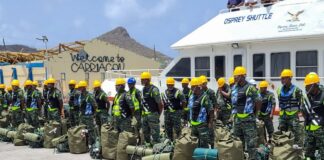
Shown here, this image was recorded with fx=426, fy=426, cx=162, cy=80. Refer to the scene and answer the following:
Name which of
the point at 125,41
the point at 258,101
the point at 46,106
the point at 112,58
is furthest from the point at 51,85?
the point at 125,41

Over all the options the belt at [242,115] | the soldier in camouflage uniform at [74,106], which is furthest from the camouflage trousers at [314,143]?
the soldier in camouflage uniform at [74,106]

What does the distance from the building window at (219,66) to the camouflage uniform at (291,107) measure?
14.6ft

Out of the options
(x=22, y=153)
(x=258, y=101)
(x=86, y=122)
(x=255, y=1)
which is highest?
(x=255, y=1)

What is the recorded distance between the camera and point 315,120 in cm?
605

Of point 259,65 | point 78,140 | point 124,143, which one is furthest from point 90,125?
point 259,65

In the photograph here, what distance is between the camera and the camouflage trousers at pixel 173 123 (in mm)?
9477

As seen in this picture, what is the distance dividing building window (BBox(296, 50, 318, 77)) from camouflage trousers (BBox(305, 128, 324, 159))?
472 cm

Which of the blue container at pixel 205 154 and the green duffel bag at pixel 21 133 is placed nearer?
the blue container at pixel 205 154

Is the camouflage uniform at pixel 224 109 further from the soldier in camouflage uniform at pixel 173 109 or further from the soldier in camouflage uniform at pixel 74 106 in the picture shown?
the soldier in camouflage uniform at pixel 74 106

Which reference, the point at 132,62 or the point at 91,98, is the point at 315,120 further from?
the point at 132,62

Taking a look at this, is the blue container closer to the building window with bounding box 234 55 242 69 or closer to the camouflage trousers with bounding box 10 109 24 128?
the building window with bounding box 234 55 242 69

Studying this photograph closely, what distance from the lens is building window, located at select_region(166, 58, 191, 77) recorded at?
13165 millimetres

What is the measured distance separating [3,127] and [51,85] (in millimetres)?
3240

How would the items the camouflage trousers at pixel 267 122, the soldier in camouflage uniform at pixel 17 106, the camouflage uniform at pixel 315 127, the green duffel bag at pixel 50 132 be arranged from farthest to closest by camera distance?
the soldier in camouflage uniform at pixel 17 106 → the green duffel bag at pixel 50 132 → the camouflage trousers at pixel 267 122 → the camouflage uniform at pixel 315 127
